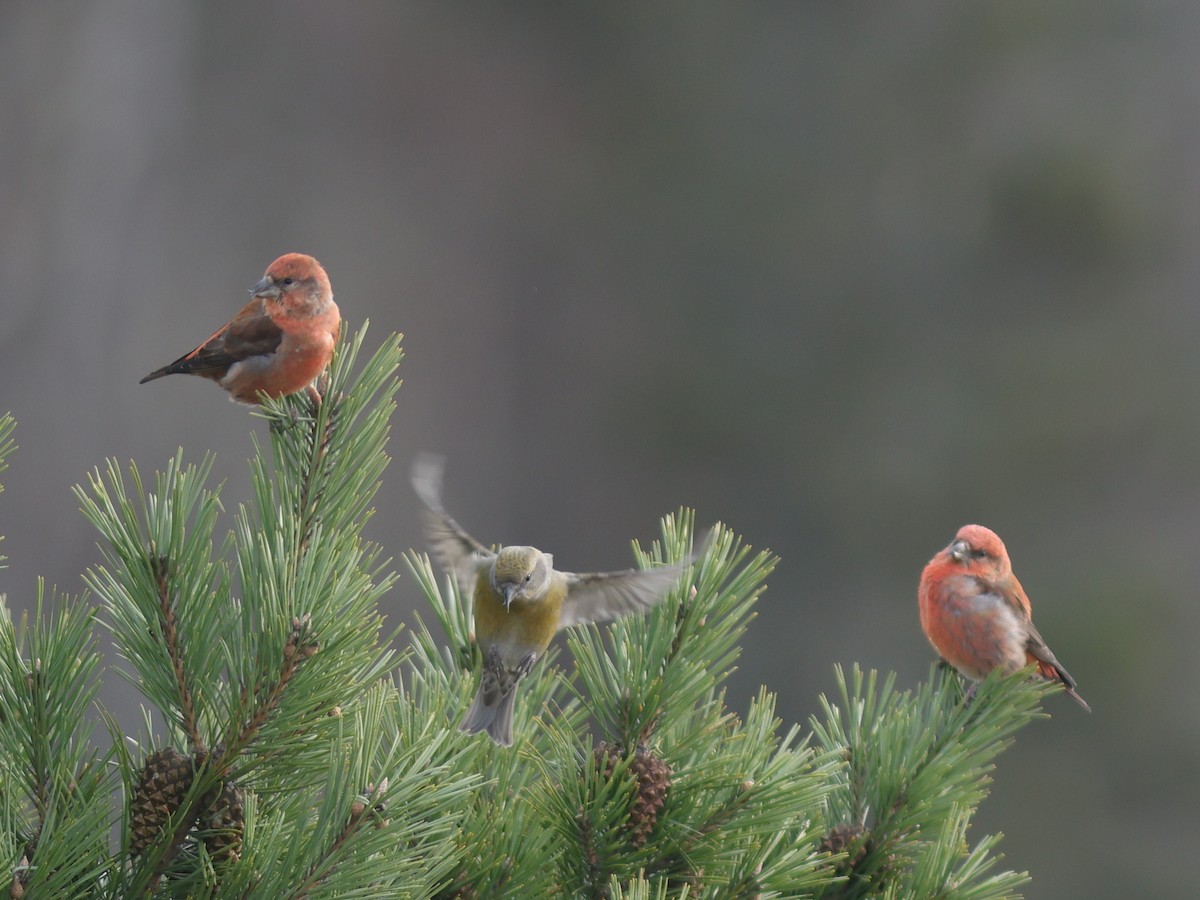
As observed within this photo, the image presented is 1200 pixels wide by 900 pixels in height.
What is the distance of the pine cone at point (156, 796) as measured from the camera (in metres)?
0.49

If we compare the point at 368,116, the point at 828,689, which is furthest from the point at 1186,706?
the point at 368,116

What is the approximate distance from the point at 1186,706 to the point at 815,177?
2.15 m

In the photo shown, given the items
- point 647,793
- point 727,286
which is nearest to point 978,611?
point 647,793

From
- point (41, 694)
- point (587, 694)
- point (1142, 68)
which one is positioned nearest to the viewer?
point (41, 694)

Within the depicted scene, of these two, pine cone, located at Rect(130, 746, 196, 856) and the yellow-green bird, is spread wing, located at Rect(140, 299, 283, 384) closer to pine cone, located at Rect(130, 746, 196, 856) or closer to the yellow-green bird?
the yellow-green bird

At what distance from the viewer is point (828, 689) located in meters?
3.94

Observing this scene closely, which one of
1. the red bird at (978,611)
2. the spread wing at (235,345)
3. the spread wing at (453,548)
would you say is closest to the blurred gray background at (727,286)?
the spread wing at (235,345)

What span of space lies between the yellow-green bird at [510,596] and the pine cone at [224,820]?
221 mm

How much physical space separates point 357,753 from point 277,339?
0.46m

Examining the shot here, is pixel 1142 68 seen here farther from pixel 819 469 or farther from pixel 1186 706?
pixel 1186 706

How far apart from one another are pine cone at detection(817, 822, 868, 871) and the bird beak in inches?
23.2

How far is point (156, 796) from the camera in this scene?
488 mm

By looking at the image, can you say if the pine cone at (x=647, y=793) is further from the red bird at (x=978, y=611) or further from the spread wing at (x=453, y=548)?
the red bird at (x=978, y=611)

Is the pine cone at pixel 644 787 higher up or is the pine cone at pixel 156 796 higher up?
the pine cone at pixel 644 787
